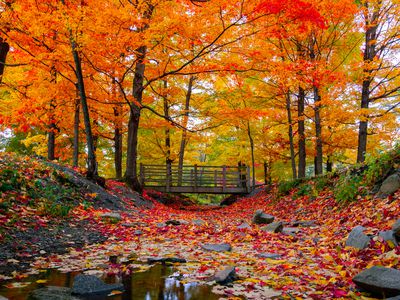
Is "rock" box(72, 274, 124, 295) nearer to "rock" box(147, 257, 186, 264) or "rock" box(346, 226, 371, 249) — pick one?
"rock" box(147, 257, 186, 264)

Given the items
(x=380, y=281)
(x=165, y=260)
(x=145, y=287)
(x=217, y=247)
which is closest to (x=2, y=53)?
(x=165, y=260)

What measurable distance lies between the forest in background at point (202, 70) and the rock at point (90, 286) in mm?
5880

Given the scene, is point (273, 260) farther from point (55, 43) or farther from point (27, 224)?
point (55, 43)

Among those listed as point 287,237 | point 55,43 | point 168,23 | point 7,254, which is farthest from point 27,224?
point 55,43

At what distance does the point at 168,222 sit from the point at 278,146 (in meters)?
12.5

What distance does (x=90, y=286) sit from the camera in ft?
10.2

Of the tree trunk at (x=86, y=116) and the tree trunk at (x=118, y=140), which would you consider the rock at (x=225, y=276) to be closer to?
the tree trunk at (x=86, y=116)

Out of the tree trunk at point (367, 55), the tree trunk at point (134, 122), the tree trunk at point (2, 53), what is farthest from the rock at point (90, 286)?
the tree trunk at point (367, 55)

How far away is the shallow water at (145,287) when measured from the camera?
119 inches

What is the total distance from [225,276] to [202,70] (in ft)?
25.8

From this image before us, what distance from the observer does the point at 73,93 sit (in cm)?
1411

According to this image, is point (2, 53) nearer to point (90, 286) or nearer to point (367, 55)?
point (90, 286)

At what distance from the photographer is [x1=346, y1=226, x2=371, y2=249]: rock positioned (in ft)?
14.2

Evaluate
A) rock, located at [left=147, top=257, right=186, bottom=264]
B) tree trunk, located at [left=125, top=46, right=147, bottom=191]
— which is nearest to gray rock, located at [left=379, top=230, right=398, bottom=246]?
rock, located at [left=147, top=257, right=186, bottom=264]
